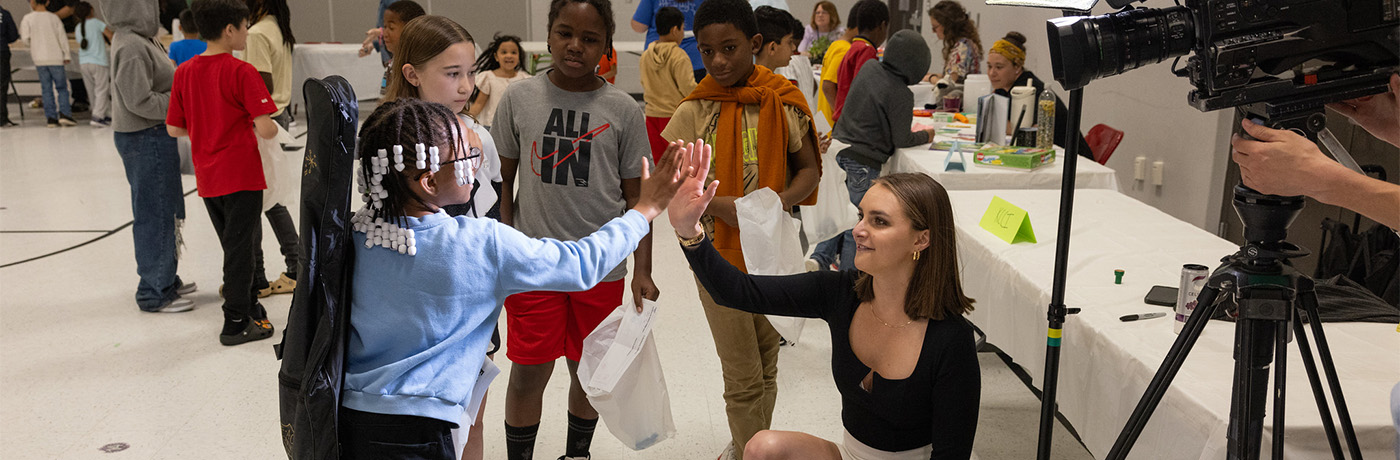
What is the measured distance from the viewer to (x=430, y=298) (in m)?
1.53

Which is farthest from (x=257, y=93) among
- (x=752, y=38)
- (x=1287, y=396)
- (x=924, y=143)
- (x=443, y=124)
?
(x=1287, y=396)

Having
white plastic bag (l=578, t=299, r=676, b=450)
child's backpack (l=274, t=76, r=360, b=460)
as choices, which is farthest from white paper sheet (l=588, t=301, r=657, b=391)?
child's backpack (l=274, t=76, r=360, b=460)

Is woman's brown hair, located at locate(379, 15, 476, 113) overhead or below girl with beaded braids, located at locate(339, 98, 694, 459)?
overhead

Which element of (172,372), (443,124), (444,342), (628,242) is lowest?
(172,372)

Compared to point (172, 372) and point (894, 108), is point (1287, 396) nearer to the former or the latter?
point (894, 108)

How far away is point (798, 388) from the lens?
3316 millimetres

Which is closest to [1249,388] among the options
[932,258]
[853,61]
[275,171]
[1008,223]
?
[932,258]

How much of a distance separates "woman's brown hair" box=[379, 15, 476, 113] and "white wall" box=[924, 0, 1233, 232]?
130 inches

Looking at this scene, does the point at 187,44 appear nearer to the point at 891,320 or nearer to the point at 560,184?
the point at 560,184

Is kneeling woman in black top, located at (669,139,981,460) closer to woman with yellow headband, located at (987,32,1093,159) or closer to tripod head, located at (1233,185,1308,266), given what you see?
tripod head, located at (1233,185,1308,266)

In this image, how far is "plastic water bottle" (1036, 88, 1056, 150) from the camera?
4125 mm

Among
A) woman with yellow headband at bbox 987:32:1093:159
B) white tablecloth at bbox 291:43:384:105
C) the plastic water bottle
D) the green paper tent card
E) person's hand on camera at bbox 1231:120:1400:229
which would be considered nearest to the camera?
person's hand on camera at bbox 1231:120:1400:229

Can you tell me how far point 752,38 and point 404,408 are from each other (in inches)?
56.0

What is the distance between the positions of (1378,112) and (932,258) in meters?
0.76
